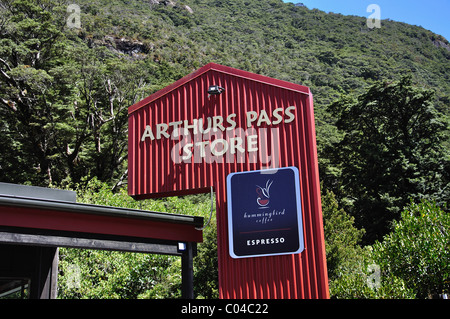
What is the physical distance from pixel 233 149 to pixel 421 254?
396 inches

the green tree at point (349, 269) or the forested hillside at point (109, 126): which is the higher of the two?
the forested hillside at point (109, 126)

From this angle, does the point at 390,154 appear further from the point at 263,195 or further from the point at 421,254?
the point at 263,195

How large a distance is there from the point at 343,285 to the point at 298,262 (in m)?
7.69

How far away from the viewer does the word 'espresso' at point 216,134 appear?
10700 millimetres

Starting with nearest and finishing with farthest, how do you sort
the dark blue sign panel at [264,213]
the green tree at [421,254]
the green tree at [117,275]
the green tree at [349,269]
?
the dark blue sign panel at [264,213], the green tree at [349,269], the green tree at [421,254], the green tree at [117,275]

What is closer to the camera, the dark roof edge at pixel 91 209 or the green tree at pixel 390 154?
the dark roof edge at pixel 91 209

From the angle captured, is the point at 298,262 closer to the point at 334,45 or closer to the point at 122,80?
the point at 122,80

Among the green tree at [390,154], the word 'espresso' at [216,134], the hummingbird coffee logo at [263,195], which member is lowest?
the hummingbird coffee logo at [263,195]

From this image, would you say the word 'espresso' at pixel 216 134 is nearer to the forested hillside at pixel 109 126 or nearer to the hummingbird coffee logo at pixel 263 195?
the hummingbird coffee logo at pixel 263 195

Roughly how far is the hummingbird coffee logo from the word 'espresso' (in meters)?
0.83

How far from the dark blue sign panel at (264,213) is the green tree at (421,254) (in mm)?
9301

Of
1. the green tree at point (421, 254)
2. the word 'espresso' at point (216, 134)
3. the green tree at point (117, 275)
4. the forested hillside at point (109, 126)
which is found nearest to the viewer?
the word 'espresso' at point (216, 134)

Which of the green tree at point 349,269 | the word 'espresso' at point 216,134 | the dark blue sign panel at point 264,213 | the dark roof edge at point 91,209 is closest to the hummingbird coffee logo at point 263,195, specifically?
the dark blue sign panel at point 264,213

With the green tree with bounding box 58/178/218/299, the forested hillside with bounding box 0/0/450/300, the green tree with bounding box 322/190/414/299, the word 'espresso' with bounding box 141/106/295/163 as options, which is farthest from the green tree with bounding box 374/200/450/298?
the word 'espresso' with bounding box 141/106/295/163
